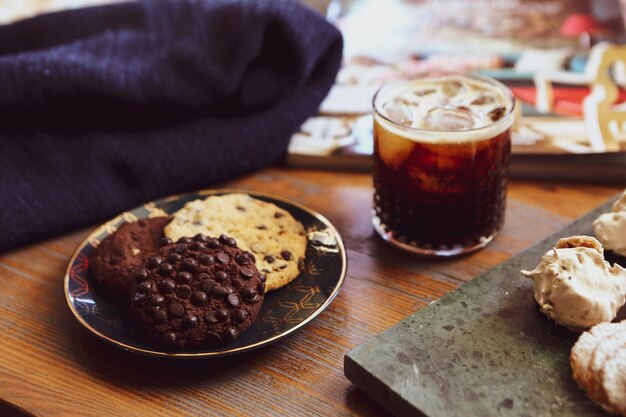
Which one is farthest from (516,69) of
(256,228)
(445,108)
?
(256,228)

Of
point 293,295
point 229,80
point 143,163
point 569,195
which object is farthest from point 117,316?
point 569,195

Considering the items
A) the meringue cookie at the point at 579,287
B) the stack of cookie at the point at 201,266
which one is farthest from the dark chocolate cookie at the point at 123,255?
the meringue cookie at the point at 579,287

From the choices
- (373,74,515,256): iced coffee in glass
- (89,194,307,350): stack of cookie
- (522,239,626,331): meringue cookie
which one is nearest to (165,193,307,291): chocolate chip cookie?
(89,194,307,350): stack of cookie

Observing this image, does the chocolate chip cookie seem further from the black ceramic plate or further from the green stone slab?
the green stone slab

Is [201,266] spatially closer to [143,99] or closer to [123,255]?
[123,255]

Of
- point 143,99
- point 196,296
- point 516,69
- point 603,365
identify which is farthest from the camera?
point 516,69

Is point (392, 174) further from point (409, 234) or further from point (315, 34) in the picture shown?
point (315, 34)
